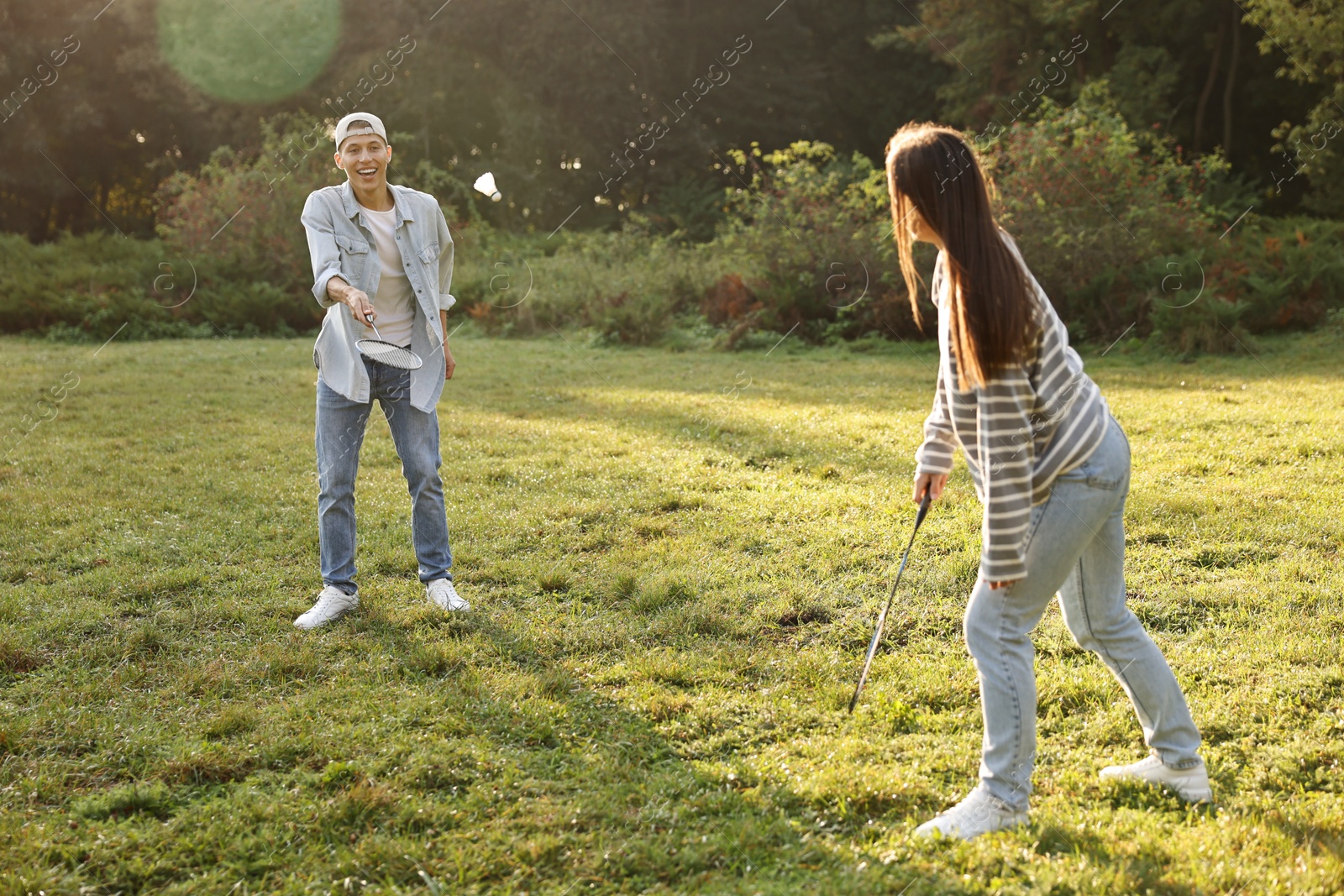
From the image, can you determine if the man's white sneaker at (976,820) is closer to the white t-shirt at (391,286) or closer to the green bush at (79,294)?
the white t-shirt at (391,286)

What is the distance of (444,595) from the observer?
4.93 m

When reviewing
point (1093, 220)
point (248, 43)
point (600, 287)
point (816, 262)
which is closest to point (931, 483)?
point (1093, 220)

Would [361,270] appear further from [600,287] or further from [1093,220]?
[600,287]

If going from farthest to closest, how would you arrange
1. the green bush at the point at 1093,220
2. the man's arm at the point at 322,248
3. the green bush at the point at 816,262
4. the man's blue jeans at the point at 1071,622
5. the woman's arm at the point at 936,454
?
the green bush at the point at 816,262, the green bush at the point at 1093,220, the man's arm at the point at 322,248, the woman's arm at the point at 936,454, the man's blue jeans at the point at 1071,622

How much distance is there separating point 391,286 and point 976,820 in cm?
328

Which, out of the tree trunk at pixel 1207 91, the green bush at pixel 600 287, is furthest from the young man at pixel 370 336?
the tree trunk at pixel 1207 91

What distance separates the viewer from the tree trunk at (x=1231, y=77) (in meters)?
22.7

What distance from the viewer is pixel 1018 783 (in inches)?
116

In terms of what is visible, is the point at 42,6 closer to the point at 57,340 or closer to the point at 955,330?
the point at 57,340

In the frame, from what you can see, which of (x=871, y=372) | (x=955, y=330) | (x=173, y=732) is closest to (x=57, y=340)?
(x=871, y=372)

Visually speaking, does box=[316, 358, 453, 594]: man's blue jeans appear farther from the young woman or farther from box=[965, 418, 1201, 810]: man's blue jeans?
box=[965, 418, 1201, 810]: man's blue jeans

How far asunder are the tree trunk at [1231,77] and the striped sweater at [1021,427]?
23.2 meters

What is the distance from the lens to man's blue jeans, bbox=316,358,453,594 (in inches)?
187

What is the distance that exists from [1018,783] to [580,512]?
388cm
